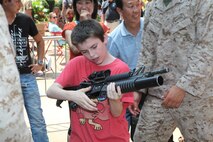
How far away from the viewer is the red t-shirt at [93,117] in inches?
100

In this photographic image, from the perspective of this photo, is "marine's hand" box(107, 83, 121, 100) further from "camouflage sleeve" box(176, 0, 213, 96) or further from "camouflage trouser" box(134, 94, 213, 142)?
"camouflage trouser" box(134, 94, 213, 142)

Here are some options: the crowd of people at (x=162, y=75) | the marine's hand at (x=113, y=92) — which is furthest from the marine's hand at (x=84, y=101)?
the marine's hand at (x=113, y=92)

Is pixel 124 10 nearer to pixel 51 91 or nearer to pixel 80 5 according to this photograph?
pixel 80 5

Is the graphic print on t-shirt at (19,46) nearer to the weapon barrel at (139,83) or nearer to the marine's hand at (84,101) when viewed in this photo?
the marine's hand at (84,101)

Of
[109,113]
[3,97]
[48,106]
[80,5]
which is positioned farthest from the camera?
[48,106]

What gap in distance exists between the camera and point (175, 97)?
269 centimetres

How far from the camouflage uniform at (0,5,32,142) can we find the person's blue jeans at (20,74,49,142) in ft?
8.62

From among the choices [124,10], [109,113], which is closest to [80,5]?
[124,10]

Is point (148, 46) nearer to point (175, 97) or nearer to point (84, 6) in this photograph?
point (175, 97)

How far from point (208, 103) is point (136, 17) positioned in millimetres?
1100

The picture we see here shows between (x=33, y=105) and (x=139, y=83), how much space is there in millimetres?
2184

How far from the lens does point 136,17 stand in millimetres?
3543

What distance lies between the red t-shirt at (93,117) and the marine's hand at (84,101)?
0.14 meters

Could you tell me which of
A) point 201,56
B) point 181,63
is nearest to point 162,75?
point 181,63
